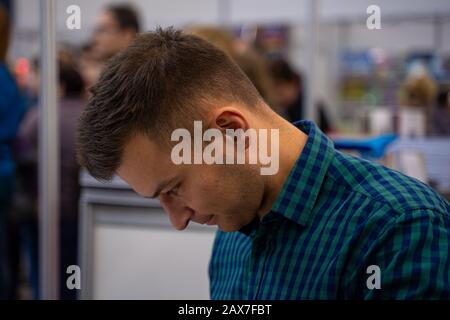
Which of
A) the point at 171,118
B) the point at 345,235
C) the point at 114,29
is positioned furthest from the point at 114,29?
the point at 345,235

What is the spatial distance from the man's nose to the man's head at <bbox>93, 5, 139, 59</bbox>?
1.10 meters

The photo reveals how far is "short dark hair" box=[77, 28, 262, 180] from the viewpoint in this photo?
0.71 m

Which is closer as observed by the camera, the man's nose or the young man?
the young man

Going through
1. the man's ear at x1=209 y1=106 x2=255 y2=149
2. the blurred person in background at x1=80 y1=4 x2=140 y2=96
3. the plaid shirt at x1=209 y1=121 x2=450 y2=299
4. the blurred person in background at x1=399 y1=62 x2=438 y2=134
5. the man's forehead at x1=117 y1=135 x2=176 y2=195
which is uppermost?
the blurred person in background at x1=80 y1=4 x2=140 y2=96

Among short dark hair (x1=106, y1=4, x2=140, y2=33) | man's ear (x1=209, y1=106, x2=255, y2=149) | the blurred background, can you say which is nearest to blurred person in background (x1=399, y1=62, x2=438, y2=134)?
the blurred background

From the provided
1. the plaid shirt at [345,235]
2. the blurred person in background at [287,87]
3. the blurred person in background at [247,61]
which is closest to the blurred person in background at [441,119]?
the blurred person in background at [287,87]

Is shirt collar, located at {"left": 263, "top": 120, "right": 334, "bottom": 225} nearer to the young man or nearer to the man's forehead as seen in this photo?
the young man

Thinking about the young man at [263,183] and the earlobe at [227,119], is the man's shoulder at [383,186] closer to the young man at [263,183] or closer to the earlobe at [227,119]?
the young man at [263,183]

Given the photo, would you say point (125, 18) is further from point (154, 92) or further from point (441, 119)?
point (441, 119)

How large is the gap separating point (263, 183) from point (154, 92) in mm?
185

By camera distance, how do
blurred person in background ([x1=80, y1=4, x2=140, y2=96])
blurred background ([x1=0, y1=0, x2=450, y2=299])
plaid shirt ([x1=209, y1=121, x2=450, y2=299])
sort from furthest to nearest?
blurred person in background ([x1=80, y1=4, x2=140, y2=96])
blurred background ([x1=0, y1=0, x2=450, y2=299])
plaid shirt ([x1=209, y1=121, x2=450, y2=299])

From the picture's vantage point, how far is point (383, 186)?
0.73m

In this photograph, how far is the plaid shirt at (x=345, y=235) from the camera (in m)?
0.65

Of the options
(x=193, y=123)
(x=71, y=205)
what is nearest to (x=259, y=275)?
(x=193, y=123)
